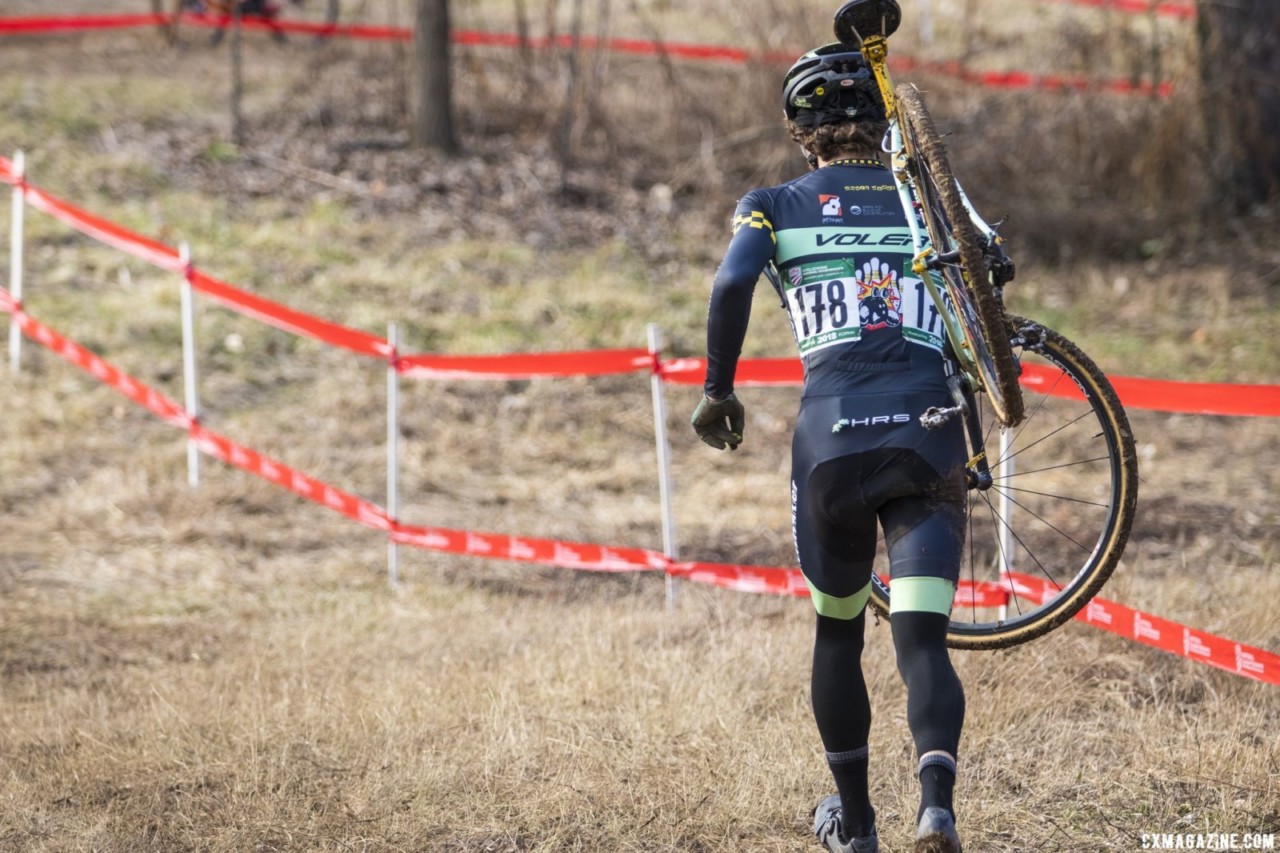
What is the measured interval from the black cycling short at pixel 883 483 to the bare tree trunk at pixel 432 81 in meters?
12.3

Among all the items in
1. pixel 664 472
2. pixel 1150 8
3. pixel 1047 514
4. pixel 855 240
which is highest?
pixel 1150 8

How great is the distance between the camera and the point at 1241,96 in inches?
527

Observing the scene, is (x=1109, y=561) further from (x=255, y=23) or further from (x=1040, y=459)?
(x=255, y=23)

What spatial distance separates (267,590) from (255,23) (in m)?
13.9

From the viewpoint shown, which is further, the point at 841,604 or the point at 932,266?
the point at 841,604

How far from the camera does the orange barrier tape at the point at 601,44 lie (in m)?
14.6

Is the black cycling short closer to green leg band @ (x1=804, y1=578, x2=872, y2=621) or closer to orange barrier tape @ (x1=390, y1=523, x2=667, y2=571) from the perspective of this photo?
green leg band @ (x1=804, y1=578, x2=872, y2=621)

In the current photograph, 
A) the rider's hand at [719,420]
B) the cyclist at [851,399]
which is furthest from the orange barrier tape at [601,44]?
the rider's hand at [719,420]

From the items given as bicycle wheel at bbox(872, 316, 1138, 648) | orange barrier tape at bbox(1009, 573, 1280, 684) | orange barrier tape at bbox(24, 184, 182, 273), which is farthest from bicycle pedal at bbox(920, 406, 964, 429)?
orange barrier tape at bbox(24, 184, 182, 273)

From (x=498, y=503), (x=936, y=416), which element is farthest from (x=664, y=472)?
(x=936, y=416)

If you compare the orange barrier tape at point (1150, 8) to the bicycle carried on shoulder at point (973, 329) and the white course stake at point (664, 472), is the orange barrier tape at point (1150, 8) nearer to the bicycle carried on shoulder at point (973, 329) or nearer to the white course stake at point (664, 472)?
the white course stake at point (664, 472)

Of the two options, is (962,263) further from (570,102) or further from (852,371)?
(570,102)

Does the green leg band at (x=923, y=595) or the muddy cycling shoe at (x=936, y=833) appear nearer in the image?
the muddy cycling shoe at (x=936, y=833)

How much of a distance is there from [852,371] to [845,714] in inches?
36.7
